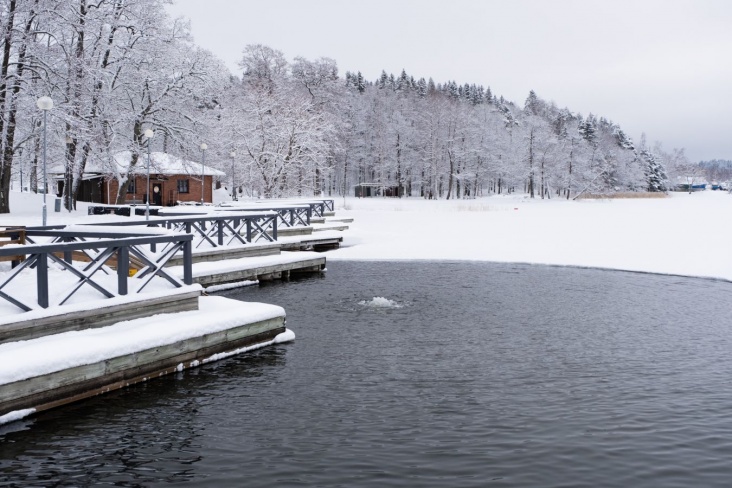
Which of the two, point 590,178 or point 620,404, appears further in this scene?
point 590,178

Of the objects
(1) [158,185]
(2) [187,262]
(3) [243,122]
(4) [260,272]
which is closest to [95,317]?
(2) [187,262]

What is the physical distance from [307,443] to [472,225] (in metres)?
35.1

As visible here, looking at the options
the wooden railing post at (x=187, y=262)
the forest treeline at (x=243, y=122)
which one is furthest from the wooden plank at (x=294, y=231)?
the wooden railing post at (x=187, y=262)

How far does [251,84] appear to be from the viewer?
67.0 metres

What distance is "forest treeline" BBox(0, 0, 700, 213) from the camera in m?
32.0

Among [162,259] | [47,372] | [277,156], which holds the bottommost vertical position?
[47,372]

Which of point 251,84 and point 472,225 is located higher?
point 251,84

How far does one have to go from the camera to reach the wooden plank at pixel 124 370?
806cm

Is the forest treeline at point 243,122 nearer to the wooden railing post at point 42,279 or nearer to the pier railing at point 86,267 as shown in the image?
the pier railing at point 86,267

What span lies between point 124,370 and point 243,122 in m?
48.4

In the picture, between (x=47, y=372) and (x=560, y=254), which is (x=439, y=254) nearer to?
(x=560, y=254)

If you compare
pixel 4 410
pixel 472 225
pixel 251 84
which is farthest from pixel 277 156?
pixel 4 410

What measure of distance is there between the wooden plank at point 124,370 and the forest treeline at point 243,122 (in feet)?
64.6

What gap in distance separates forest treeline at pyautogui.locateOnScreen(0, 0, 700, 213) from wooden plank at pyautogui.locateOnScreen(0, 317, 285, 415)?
19682 millimetres
